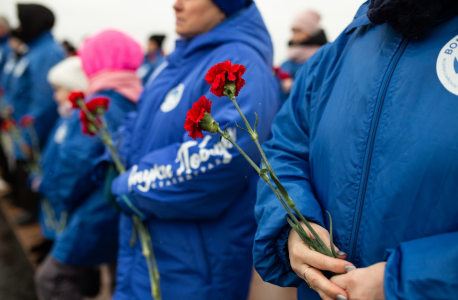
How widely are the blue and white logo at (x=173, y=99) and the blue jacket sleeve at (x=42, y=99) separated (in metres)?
2.34

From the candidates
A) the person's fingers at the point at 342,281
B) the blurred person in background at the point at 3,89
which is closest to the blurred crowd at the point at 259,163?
the person's fingers at the point at 342,281

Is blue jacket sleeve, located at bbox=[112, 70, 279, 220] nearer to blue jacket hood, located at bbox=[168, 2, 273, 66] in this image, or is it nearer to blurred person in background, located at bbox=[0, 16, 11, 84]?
blue jacket hood, located at bbox=[168, 2, 273, 66]

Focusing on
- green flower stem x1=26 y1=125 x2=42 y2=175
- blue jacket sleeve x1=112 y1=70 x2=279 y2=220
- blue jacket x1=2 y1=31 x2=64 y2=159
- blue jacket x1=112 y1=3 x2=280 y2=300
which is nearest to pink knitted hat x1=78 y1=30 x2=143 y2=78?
blue jacket x1=112 y1=3 x2=280 y2=300

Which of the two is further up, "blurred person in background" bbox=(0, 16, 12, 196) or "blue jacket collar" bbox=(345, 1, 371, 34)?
"blue jacket collar" bbox=(345, 1, 371, 34)

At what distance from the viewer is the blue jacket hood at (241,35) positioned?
55.6 inches

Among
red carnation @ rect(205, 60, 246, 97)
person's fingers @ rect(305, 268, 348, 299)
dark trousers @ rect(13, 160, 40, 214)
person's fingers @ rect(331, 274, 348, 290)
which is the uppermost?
red carnation @ rect(205, 60, 246, 97)

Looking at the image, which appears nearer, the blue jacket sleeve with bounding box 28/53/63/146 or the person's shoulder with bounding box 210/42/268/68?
the person's shoulder with bounding box 210/42/268/68

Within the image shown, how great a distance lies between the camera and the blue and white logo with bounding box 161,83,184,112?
1.40 meters

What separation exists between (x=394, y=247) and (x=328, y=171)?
9.1 inches

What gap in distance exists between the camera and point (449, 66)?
2.36 feet

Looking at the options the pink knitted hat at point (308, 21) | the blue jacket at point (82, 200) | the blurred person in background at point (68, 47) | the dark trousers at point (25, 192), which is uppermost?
the pink knitted hat at point (308, 21)

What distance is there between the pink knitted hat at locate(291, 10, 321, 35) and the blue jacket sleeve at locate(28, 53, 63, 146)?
2.39 meters

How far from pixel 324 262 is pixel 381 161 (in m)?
0.25

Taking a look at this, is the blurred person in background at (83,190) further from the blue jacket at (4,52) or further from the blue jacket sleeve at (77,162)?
the blue jacket at (4,52)
